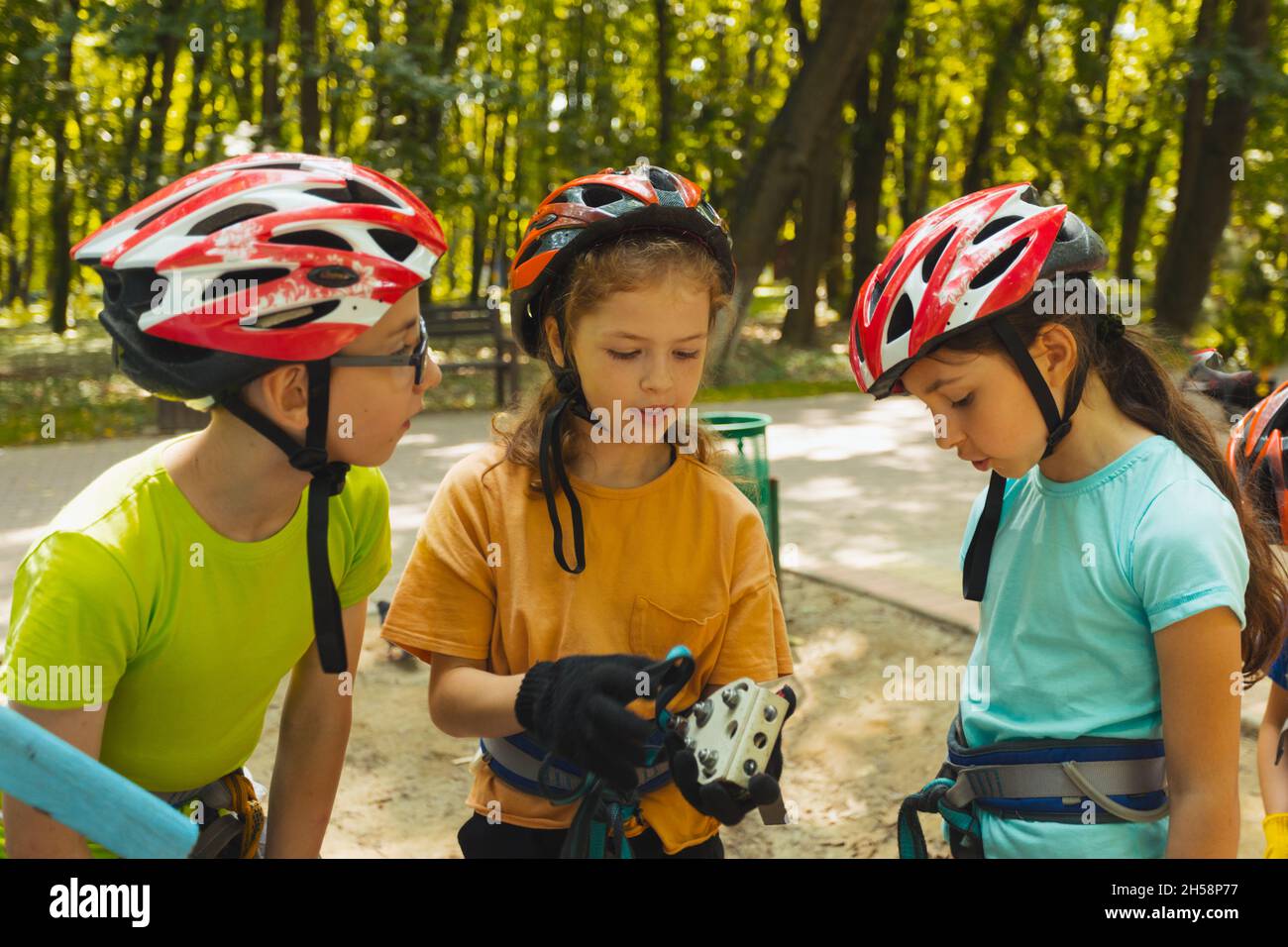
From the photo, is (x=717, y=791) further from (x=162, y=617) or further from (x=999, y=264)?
(x=999, y=264)

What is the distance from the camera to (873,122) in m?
23.2

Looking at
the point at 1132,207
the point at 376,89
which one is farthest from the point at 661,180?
the point at 1132,207

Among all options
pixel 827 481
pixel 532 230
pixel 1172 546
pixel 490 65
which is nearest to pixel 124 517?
pixel 532 230

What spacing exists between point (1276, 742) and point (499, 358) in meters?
11.9

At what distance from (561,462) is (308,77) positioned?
41.0ft

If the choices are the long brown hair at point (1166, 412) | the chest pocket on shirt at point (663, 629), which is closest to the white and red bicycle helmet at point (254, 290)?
the chest pocket on shirt at point (663, 629)

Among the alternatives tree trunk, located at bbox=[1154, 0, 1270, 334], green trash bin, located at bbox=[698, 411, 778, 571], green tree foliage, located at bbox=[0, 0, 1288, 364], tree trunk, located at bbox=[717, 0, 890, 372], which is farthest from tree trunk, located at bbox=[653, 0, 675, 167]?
green trash bin, located at bbox=[698, 411, 778, 571]

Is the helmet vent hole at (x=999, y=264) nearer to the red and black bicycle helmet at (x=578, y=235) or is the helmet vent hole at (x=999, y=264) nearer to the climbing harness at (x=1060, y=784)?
the red and black bicycle helmet at (x=578, y=235)

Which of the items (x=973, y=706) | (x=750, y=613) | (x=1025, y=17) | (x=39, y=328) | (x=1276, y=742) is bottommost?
(x=39, y=328)

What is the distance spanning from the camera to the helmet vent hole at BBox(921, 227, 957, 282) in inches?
92.3

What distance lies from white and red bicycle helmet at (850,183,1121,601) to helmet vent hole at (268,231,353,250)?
100 cm

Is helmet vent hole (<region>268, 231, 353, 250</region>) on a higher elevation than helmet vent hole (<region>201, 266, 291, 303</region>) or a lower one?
higher

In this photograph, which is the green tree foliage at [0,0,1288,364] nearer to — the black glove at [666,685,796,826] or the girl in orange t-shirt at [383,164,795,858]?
the girl in orange t-shirt at [383,164,795,858]

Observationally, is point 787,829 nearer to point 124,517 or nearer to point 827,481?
point 124,517
